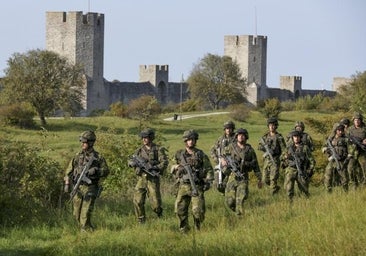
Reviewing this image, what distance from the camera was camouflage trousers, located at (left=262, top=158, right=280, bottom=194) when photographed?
85.2 ft

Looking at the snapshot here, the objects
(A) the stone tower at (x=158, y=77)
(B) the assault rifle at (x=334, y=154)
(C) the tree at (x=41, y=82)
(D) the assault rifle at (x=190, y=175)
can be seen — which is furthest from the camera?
(A) the stone tower at (x=158, y=77)

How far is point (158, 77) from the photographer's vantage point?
11494 cm

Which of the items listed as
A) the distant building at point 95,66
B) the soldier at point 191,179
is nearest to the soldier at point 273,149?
the soldier at point 191,179

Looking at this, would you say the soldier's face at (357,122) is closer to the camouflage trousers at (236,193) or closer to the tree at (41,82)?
the camouflage trousers at (236,193)

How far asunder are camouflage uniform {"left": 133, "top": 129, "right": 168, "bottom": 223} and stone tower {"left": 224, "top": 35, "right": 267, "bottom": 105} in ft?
338

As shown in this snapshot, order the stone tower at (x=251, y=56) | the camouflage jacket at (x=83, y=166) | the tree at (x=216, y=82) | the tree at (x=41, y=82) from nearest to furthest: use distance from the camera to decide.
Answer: the camouflage jacket at (x=83, y=166) → the tree at (x=41, y=82) → the tree at (x=216, y=82) → the stone tower at (x=251, y=56)

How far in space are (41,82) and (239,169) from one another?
50371 mm

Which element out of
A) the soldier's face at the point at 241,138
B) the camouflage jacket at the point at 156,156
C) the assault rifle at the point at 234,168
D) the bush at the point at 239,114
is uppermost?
the soldier's face at the point at 241,138

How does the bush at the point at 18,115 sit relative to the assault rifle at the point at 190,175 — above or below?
below

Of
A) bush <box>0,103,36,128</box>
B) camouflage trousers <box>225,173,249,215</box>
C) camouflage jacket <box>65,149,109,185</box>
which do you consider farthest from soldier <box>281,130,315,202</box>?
bush <box>0,103,36,128</box>

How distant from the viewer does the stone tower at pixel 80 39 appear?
10044cm

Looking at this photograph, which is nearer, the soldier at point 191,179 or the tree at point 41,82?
the soldier at point 191,179

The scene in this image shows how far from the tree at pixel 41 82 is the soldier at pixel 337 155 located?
43.9 meters

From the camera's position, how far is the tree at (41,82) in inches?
2766
